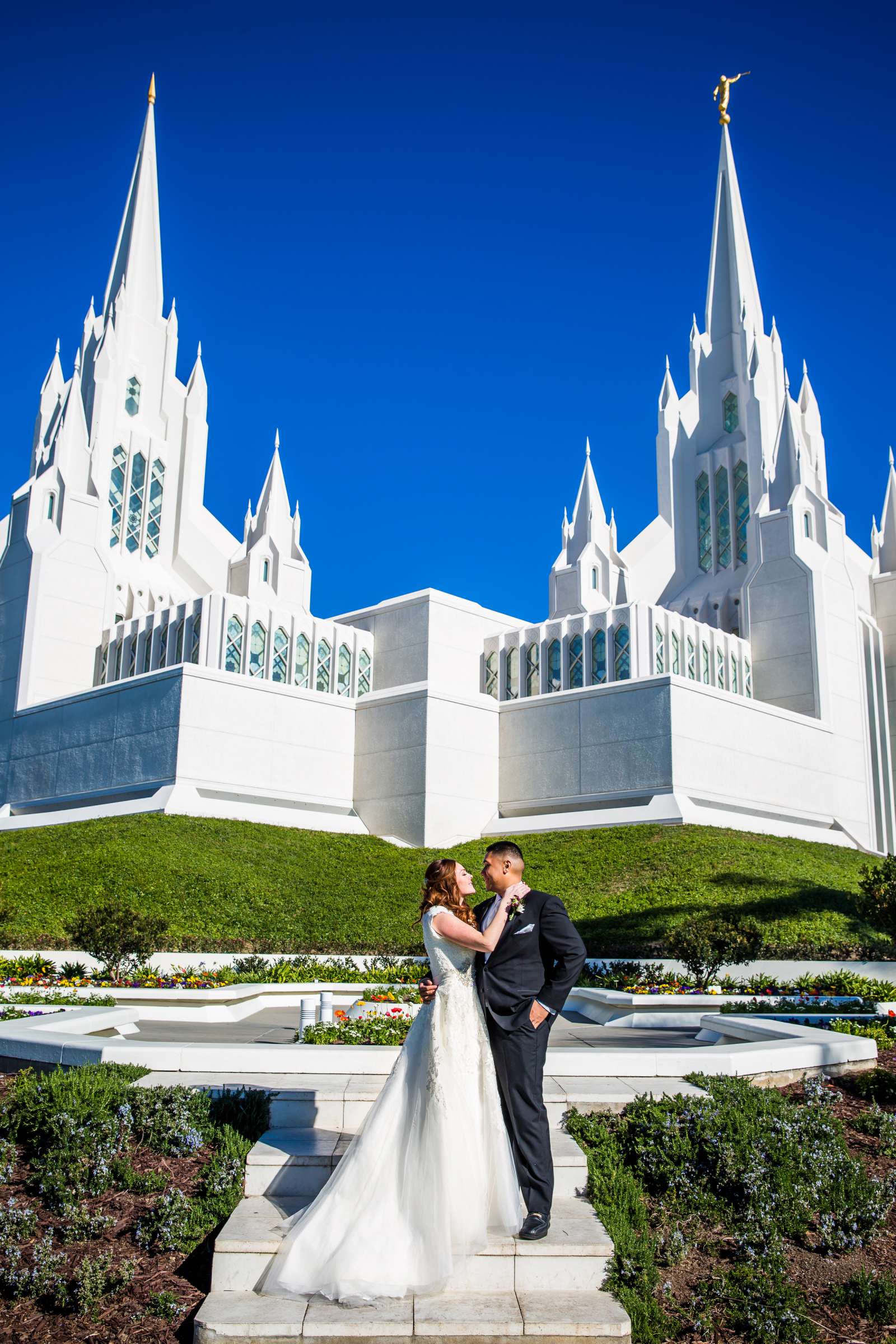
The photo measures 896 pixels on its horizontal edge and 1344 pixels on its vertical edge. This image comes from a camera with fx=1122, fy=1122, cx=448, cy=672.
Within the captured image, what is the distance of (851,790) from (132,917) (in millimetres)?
24773

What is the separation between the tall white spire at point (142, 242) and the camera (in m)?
41.6

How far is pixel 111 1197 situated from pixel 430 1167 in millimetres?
1778

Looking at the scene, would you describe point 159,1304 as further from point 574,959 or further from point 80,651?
point 80,651

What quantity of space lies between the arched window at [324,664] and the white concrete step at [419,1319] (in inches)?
1094

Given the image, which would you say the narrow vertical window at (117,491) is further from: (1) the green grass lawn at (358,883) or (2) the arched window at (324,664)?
(1) the green grass lawn at (358,883)

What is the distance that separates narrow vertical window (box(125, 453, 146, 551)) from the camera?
3859cm

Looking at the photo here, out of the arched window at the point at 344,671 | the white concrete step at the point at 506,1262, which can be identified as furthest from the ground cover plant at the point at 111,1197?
the arched window at the point at 344,671

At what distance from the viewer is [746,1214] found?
205 inches

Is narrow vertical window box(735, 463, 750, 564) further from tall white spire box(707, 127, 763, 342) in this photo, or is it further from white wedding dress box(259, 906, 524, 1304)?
white wedding dress box(259, 906, 524, 1304)

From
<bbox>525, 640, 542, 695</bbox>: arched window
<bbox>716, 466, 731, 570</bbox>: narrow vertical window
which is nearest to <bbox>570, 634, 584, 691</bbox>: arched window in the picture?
<bbox>525, 640, 542, 695</bbox>: arched window

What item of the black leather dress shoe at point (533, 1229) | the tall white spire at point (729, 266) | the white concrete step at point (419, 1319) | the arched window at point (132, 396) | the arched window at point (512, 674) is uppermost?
the tall white spire at point (729, 266)

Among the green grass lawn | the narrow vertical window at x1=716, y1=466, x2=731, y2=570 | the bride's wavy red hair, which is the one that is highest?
the narrow vertical window at x1=716, y1=466, x2=731, y2=570

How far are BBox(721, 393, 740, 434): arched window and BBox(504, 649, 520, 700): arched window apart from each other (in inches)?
550

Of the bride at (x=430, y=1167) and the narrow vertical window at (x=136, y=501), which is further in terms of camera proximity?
the narrow vertical window at (x=136, y=501)
